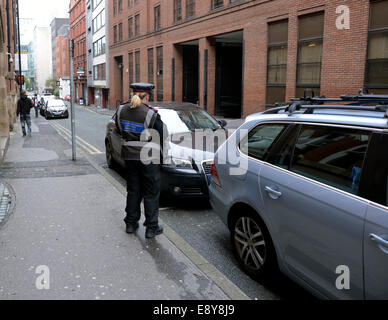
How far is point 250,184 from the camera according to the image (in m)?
3.74

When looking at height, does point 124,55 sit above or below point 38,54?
below

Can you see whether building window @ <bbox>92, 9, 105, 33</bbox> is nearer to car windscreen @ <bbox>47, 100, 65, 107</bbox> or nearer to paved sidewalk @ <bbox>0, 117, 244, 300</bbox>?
car windscreen @ <bbox>47, 100, 65, 107</bbox>

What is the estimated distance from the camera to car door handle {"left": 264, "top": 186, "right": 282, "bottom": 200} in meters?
3.30

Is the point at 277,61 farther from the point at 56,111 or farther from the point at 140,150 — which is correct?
the point at 56,111

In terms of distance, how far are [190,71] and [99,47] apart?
26.8 metres

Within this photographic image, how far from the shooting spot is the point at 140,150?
468 centimetres

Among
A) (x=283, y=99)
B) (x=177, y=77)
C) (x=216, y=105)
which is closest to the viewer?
(x=283, y=99)

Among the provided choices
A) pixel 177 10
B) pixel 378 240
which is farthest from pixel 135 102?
pixel 177 10

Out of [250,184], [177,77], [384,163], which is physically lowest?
[250,184]

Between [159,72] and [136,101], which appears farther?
[159,72]

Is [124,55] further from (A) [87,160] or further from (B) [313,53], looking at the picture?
(A) [87,160]

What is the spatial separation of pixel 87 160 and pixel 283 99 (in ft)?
35.7

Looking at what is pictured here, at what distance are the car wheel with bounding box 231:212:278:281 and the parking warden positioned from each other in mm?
1199

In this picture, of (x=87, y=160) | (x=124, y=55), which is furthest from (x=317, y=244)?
(x=124, y=55)
